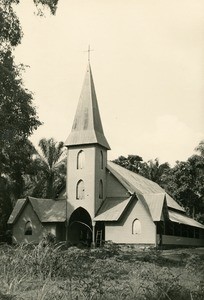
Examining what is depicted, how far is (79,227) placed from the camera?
136 feet

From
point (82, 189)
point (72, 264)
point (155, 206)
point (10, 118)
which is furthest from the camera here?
point (82, 189)

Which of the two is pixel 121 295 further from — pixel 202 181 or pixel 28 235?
pixel 202 181

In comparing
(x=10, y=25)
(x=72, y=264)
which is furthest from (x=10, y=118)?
(x=72, y=264)

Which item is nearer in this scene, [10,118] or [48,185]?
[10,118]

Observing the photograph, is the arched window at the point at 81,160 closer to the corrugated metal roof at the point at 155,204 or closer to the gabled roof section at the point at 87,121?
the gabled roof section at the point at 87,121

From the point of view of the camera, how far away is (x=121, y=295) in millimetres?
8234

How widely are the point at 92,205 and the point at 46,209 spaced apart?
4881 millimetres

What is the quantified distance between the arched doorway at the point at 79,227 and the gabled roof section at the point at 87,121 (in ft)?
20.3

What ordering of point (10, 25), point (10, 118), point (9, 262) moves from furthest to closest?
point (10, 118), point (10, 25), point (9, 262)

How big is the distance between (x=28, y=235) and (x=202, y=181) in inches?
863

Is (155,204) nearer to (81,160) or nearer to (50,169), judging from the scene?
(81,160)

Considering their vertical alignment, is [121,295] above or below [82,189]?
below

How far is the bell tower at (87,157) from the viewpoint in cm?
3888

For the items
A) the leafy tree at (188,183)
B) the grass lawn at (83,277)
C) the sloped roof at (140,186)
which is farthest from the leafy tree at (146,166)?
the grass lawn at (83,277)
